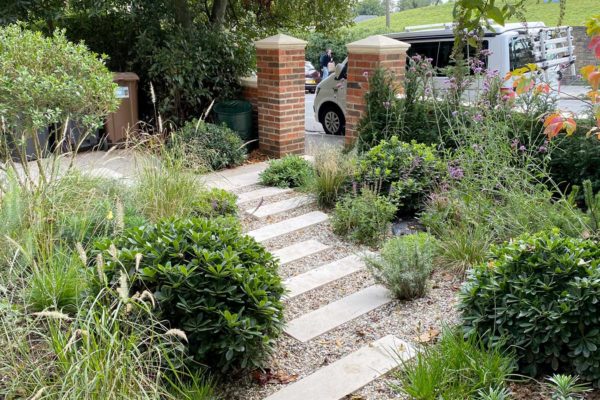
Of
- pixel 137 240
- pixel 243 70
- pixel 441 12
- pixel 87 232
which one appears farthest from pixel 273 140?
pixel 441 12

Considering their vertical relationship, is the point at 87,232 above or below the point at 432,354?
above

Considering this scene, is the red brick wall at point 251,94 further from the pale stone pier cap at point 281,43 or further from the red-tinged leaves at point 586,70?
the red-tinged leaves at point 586,70

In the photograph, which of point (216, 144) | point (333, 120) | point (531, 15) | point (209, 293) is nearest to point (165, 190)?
point (209, 293)

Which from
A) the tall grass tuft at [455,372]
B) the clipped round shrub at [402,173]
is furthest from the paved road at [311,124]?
the tall grass tuft at [455,372]

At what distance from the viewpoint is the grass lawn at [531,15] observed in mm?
22077

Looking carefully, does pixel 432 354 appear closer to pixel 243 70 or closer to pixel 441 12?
pixel 243 70

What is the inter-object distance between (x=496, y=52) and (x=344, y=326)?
673cm

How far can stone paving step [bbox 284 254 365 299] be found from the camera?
394 cm

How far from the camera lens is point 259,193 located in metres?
5.93

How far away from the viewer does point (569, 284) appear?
8.79ft

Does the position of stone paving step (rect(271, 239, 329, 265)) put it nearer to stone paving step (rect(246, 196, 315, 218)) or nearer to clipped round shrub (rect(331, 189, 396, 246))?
clipped round shrub (rect(331, 189, 396, 246))

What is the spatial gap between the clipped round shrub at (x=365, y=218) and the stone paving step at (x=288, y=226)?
0.29 metres

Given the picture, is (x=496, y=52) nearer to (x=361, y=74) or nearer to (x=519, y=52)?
(x=519, y=52)

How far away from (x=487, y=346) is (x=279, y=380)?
1.00 m
